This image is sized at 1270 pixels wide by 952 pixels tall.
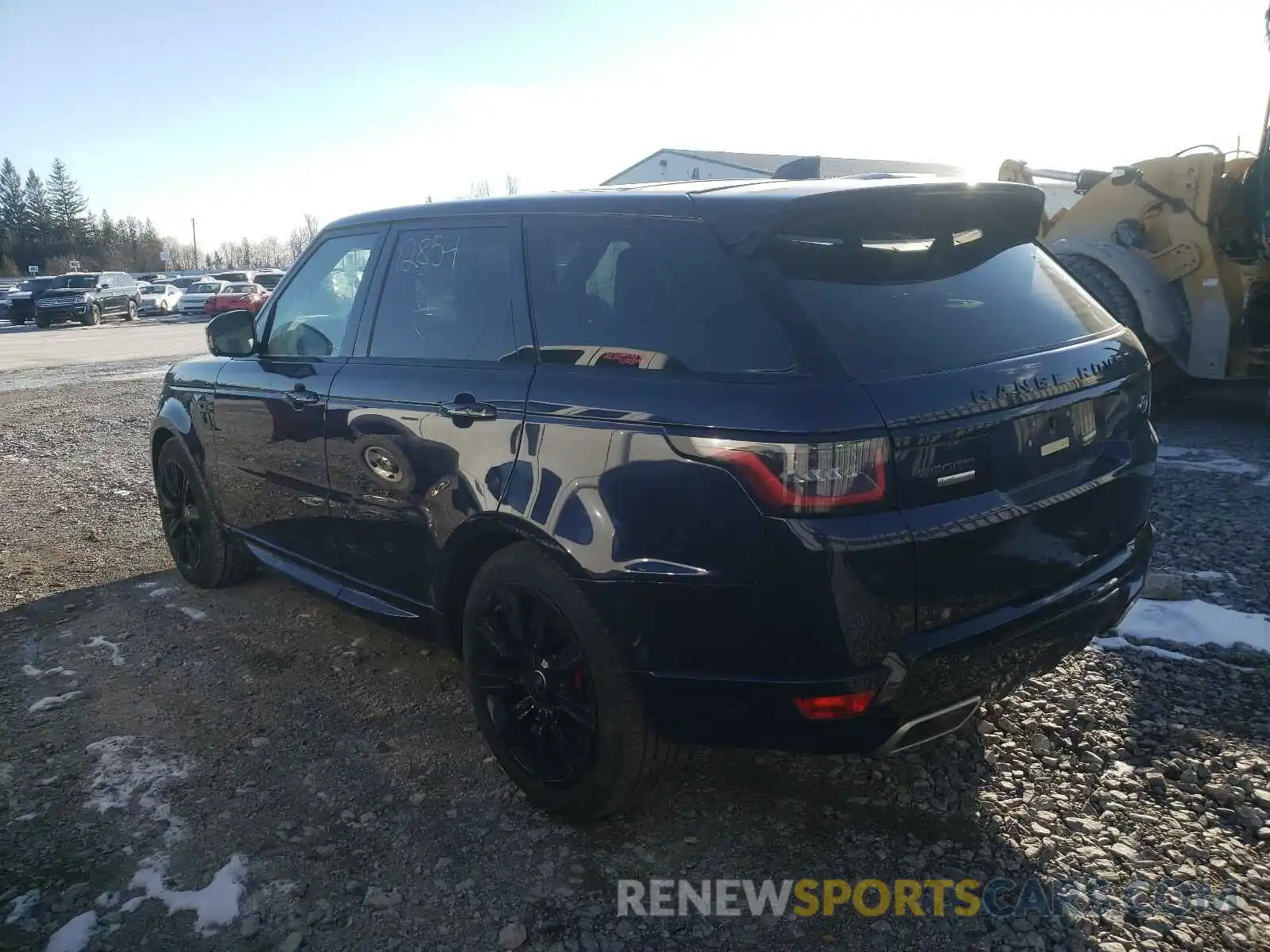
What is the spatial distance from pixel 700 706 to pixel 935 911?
0.80 metres

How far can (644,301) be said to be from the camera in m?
2.66

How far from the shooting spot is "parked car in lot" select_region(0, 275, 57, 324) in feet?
96.7

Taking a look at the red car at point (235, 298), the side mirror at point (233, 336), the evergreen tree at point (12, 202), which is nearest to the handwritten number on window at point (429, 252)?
the side mirror at point (233, 336)

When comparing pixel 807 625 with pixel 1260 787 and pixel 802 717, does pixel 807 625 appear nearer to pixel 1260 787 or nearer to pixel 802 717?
pixel 802 717

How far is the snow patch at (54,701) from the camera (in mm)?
3766

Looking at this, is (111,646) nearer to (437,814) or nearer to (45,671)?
(45,671)

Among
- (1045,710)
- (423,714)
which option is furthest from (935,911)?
(423,714)

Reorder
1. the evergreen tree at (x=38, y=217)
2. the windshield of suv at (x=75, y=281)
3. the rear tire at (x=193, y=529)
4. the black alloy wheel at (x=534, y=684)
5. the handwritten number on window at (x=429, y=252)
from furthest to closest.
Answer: the evergreen tree at (x=38, y=217), the windshield of suv at (x=75, y=281), the rear tire at (x=193, y=529), the handwritten number on window at (x=429, y=252), the black alloy wheel at (x=534, y=684)

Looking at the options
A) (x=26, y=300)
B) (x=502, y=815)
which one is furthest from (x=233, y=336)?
(x=26, y=300)

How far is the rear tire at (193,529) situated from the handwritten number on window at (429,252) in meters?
1.82

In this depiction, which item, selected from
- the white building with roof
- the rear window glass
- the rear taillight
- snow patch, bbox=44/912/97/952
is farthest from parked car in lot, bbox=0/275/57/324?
the rear taillight

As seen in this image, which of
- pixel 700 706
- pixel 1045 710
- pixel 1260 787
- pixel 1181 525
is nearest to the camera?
pixel 700 706

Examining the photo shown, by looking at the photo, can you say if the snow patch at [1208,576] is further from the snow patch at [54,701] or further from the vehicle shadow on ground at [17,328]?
the vehicle shadow on ground at [17,328]

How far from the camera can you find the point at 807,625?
7.36 feet
